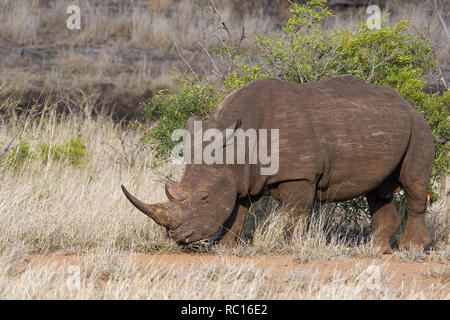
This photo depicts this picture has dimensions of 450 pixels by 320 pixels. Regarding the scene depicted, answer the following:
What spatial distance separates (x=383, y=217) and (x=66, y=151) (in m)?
5.39

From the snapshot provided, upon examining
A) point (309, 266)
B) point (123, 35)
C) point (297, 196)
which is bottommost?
point (309, 266)

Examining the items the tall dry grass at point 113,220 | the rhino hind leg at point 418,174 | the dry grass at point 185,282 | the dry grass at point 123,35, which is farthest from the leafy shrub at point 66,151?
the dry grass at point 123,35

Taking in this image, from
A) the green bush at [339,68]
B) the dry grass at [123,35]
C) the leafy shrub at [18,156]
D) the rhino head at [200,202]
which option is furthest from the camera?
the dry grass at [123,35]

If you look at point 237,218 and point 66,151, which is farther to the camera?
point 66,151

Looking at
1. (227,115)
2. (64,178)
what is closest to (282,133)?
(227,115)

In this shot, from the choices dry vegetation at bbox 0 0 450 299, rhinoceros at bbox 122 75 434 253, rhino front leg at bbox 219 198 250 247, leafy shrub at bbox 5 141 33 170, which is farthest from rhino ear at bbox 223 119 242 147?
leafy shrub at bbox 5 141 33 170

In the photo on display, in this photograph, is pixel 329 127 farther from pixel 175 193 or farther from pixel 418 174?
pixel 175 193

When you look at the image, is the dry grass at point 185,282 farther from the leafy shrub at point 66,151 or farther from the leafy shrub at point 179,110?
the leafy shrub at point 66,151

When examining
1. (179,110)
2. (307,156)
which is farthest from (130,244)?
(179,110)

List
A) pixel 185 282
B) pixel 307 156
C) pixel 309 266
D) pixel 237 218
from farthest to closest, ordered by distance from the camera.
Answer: pixel 237 218, pixel 307 156, pixel 309 266, pixel 185 282

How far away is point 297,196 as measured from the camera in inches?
304

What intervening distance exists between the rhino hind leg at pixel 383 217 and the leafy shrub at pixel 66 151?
4831mm

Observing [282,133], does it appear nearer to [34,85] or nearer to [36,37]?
[34,85]

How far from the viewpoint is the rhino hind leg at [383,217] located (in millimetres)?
8742
